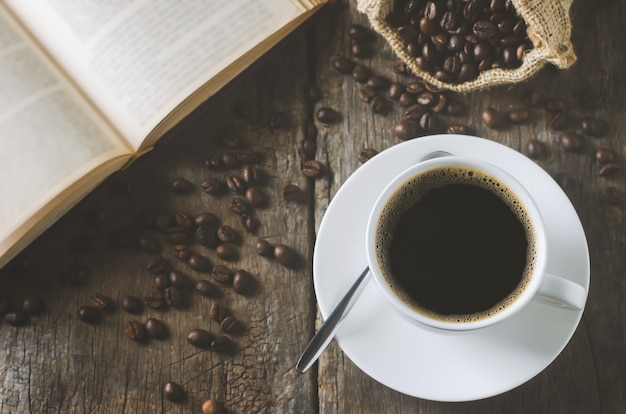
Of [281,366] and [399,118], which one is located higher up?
[399,118]

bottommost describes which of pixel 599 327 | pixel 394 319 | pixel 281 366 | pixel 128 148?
pixel 599 327

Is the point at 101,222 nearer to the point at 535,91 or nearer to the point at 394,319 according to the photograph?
the point at 394,319

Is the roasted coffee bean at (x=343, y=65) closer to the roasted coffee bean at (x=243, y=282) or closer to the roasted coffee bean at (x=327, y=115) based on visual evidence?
the roasted coffee bean at (x=327, y=115)

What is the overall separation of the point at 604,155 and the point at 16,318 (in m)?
1.33

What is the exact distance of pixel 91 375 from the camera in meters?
1.58

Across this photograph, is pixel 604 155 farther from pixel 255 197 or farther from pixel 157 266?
pixel 157 266

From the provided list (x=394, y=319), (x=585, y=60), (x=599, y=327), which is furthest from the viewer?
(x=585, y=60)

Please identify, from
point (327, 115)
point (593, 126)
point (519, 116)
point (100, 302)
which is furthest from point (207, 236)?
point (593, 126)

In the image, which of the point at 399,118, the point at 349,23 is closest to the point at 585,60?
the point at 399,118

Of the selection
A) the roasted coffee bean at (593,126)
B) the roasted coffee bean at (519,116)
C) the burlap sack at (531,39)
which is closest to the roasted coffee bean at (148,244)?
the burlap sack at (531,39)

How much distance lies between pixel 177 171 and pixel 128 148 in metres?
0.15

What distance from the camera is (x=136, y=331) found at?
1.57m

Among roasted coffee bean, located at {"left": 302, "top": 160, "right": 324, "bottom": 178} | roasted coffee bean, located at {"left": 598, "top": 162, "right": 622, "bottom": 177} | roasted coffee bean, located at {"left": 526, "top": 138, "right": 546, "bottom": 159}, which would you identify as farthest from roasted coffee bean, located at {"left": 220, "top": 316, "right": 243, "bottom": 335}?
roasted coffee bean, located at {"left": 598, "top": 162, "right": 622, "bottom": 177}

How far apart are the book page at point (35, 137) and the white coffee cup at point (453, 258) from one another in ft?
1.98
